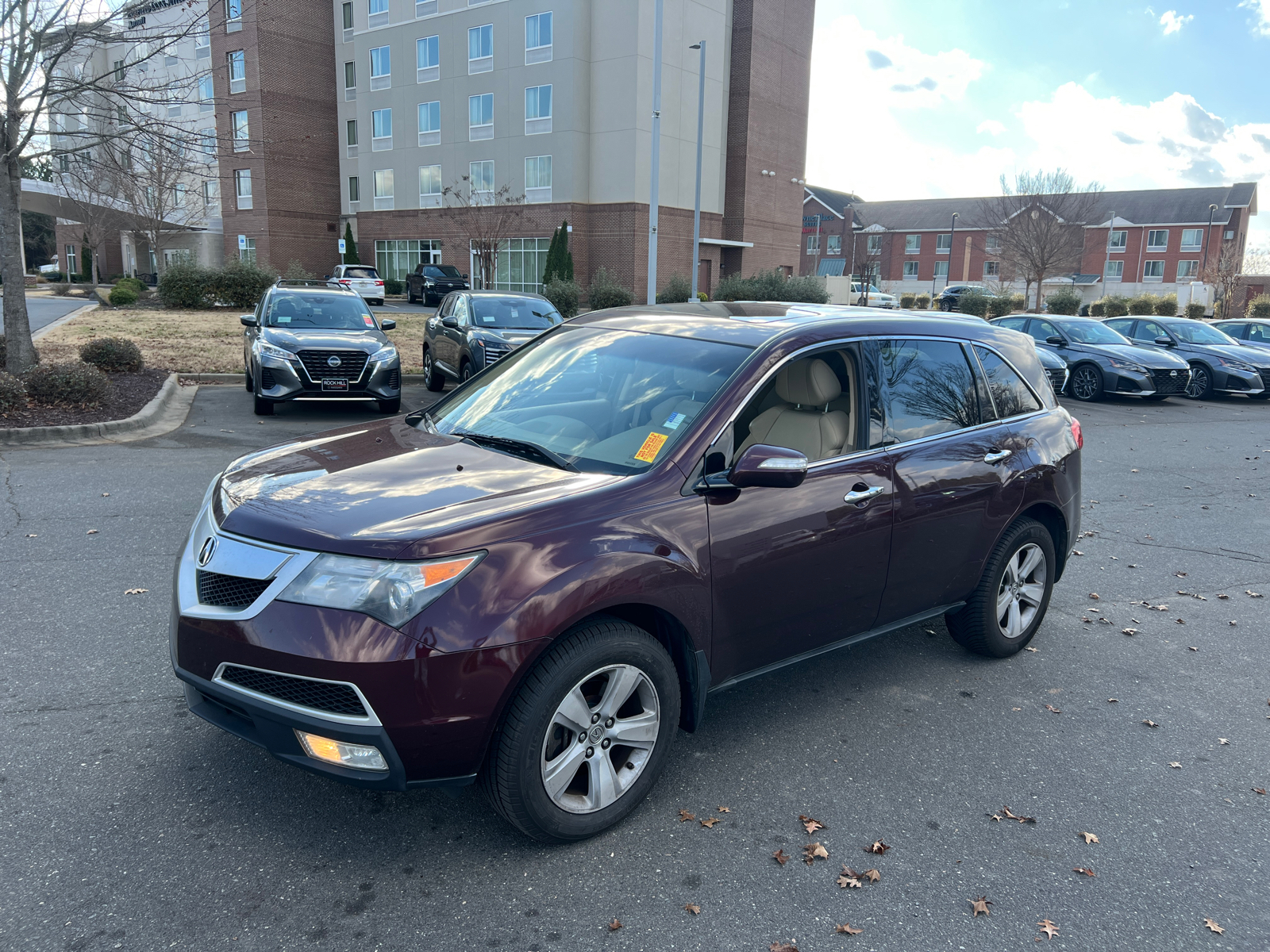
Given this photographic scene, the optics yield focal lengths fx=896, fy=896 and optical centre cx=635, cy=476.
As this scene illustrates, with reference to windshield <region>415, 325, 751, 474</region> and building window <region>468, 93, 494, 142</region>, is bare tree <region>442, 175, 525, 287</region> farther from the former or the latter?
windshield <region>415, 325, 751, 474</region>

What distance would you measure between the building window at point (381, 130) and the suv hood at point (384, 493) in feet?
164

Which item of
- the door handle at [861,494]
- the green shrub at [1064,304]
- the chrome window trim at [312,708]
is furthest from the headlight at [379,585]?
the green shrub at [1064,304]

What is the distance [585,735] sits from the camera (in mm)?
3059

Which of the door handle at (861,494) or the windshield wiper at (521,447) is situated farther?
the door handle at (861,494)

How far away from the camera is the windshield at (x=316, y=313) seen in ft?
41.6

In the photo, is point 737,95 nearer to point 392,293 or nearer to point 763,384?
point 392,293

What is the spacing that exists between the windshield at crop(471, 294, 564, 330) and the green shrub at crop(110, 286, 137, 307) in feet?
75.7

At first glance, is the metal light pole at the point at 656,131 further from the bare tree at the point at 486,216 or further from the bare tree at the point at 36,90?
the bare tree at the point at 36,90

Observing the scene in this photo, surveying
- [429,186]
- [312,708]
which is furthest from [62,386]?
[429,186]

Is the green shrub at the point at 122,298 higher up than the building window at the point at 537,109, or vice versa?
the building window at the point at 537,109

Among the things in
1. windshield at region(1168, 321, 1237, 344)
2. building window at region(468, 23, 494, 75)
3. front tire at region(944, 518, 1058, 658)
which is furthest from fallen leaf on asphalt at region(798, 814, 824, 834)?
building window at region(468, 23, 494, 75)

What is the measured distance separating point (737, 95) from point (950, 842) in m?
47.0

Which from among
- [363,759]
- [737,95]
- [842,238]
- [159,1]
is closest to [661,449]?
[363,759]

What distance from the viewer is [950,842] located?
10.6ft
